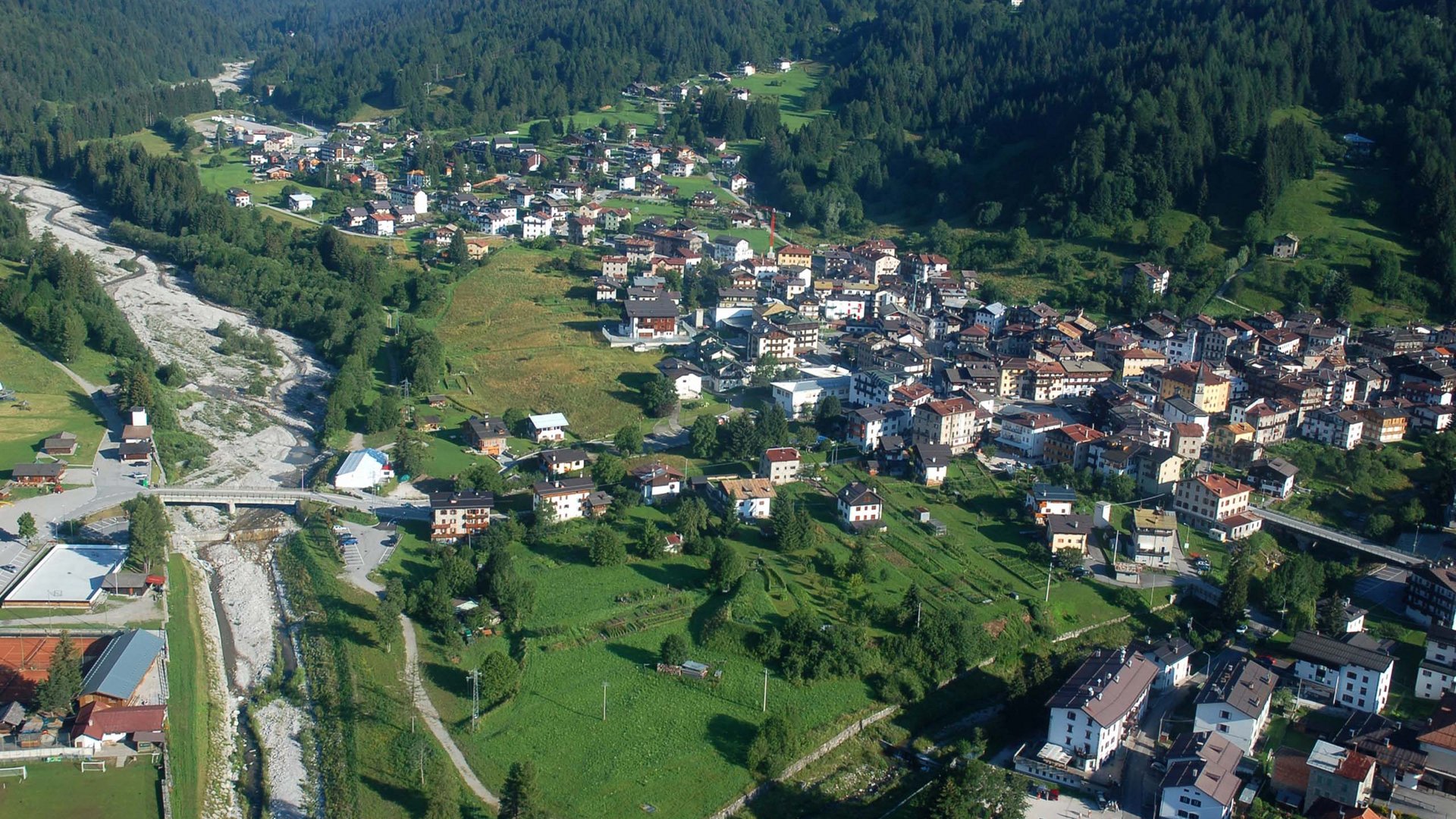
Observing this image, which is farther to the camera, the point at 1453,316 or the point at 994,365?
the point at 1453,316

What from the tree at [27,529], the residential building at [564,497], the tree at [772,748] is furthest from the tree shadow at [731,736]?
the tree at [27,529]

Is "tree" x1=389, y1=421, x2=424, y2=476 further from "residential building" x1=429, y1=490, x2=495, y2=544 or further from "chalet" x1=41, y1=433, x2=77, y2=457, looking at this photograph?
"chalet" x1=41, y1=433, x2=77, y2=457

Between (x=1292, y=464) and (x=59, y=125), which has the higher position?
(x=59, y=125)

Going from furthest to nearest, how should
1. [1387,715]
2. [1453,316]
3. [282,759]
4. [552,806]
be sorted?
[1453,316] < [1387,715] < [282,759] < [552,806]

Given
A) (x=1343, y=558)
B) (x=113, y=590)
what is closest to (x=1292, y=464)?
(x=1343, y=558)

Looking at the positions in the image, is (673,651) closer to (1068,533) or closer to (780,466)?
(780,466)

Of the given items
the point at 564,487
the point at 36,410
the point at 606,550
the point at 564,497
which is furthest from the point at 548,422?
the point at 36,410

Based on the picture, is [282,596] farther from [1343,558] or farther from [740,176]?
[740,176]

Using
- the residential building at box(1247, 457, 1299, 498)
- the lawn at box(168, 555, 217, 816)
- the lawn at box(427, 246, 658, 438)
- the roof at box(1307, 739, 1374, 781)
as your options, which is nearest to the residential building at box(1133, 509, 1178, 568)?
the residential building at box(1247, 457, 1299, 498)
